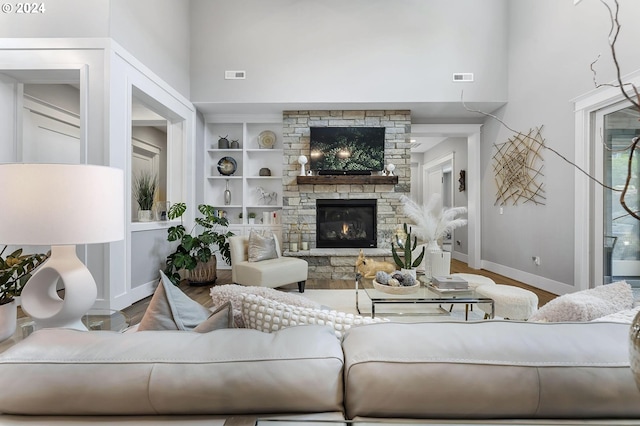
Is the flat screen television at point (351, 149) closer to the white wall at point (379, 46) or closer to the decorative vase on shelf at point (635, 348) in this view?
the white wall at point (379, 46)

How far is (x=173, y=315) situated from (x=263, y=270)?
2.64m

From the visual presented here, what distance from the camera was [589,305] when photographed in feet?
3.47

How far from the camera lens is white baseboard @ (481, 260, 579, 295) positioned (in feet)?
12.1

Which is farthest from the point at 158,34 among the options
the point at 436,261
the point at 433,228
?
the point at 436,261

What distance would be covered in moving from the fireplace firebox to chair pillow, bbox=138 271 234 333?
4.15 metres

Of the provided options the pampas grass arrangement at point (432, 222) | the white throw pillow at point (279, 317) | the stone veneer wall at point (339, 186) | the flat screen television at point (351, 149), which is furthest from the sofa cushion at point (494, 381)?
the flat screen television at point (351, 149)

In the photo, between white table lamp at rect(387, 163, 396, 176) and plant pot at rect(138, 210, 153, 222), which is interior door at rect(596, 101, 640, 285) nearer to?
white table lamp at rect(387, 163, 396, 176)

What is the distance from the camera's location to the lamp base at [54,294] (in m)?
1.26

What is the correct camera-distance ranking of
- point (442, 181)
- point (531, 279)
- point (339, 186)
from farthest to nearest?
point (442, 181), point (339, 186), point (531, 279)

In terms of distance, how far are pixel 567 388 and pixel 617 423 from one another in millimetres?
109

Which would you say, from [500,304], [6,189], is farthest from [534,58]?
[6,189]

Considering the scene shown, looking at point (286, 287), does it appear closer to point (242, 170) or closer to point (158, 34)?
point (242, 170)

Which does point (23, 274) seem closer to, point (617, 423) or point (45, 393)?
point (45, 393)

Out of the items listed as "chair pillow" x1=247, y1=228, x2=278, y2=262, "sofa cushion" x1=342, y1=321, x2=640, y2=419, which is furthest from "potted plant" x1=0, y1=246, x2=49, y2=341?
"chair pillow" x1=247, y1=228, x2=278, y2=262
